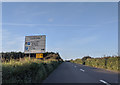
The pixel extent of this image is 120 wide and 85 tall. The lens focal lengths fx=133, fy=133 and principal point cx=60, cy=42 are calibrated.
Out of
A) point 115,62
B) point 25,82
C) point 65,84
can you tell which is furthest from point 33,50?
point 25,82

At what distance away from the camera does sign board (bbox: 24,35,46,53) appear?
906 inches

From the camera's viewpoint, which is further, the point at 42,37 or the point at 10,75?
the point at 42,37

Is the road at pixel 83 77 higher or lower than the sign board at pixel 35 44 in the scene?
lower

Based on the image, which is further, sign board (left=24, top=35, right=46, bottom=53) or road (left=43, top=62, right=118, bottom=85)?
sign board (left=24, top=35, right=46, bottom=53)

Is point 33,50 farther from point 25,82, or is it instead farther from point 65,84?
point 25,82

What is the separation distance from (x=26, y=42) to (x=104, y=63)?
52.9 feet

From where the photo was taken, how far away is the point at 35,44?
76.1 ft

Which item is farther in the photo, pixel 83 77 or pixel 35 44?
pixel 35 44

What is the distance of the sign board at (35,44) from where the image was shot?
2300 centimetres

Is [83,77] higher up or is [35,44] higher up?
[35,44]

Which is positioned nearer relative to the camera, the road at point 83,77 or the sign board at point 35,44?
the road at point 83,77

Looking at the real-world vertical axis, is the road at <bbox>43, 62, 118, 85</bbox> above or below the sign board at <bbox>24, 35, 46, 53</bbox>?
below

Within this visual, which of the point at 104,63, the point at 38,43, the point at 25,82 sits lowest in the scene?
the point at 104,63

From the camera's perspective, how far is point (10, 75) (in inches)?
239
